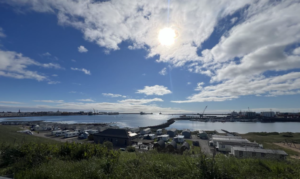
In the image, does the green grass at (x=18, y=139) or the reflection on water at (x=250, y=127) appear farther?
the reflection on water at (x=250, y=127)

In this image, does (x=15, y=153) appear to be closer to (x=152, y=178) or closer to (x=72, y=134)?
(x=152, y=178)

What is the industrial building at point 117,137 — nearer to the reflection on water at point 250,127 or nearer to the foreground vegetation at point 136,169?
the foreground vegetation at point 136,169

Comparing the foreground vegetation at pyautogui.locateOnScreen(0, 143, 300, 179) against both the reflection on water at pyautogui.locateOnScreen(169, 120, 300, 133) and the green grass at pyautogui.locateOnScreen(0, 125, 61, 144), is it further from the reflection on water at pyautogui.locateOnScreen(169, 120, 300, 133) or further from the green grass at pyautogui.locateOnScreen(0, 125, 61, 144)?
the reflection on water at pyautogui.locateOnScreen(169, 120, 300, 133)

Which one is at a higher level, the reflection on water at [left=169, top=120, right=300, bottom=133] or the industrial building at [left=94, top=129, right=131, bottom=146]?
the industrial building at [left=94, top=129, right=131, bottom=146]

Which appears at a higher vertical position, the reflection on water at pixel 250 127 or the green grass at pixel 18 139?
the green grass at pixel 18 139

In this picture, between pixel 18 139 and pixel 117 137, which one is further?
pixel 117 137

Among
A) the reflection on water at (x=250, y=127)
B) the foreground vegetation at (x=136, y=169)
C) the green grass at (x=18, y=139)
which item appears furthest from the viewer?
the reflection on water at (x=250, y=127)

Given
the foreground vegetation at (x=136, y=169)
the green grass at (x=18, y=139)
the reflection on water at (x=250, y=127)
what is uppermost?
the foreground vegetation at (x=136, y=169)

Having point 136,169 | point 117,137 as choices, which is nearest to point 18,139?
point 117,137

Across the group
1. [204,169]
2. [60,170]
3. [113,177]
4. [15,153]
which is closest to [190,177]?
[204,169]

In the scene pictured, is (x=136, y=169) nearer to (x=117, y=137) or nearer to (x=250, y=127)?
(x=117, y=137)

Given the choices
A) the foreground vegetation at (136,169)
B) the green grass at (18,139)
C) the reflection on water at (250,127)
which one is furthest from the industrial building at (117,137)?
the reflection on water at (250,127)

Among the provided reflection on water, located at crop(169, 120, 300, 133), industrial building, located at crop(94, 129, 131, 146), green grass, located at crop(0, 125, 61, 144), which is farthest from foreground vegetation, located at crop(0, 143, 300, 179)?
reflection on water, located at crop(169, 120, 300, 133)

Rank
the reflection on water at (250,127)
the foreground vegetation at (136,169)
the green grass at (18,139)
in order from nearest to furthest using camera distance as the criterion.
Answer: the foreground vegetation at (136,169), the green grass at (18,139), the reflection on water at (250,127)
